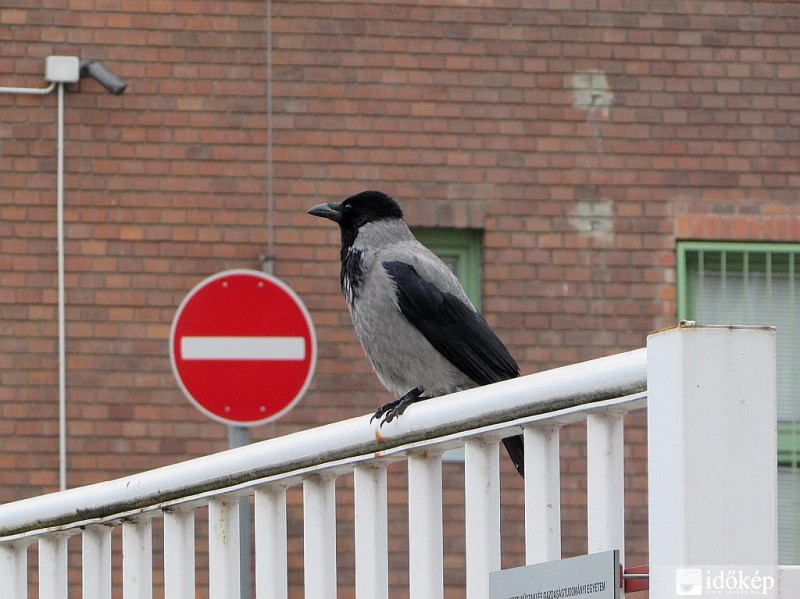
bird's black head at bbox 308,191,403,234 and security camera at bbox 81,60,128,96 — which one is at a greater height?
security camera at bbox 81,60,128,96

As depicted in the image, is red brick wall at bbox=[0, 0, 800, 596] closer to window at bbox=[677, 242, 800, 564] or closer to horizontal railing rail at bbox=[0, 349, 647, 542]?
window at bbox=[677, 242, 800, 564]

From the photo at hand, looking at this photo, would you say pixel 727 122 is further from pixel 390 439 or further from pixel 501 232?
pixel 390 439

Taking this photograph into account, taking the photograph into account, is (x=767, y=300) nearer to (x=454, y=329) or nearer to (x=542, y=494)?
(x=454, y=329)

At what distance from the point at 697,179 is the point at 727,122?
33cm

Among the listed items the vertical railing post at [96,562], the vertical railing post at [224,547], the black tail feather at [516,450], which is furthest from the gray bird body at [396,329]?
the vertical railing post at [224,547]

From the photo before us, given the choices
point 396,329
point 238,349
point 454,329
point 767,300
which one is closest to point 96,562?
point 454,329

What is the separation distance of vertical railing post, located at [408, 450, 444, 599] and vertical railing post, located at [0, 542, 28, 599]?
1.17m

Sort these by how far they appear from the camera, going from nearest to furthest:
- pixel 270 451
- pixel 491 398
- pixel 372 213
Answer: pixel 491 398 → pixel 270 451 → pixel 372 213

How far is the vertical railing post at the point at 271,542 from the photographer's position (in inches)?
125

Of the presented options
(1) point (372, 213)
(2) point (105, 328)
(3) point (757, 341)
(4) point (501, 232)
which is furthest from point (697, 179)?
(3) point (757, 341)

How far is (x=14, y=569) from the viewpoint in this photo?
379 centimetres

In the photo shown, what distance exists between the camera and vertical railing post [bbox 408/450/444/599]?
2855mm

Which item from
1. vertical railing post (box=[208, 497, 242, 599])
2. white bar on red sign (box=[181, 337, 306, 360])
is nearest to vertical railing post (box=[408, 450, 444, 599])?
vertical railing post (box=[208, 497, 242, 599])

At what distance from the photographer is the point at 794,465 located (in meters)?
9.16
